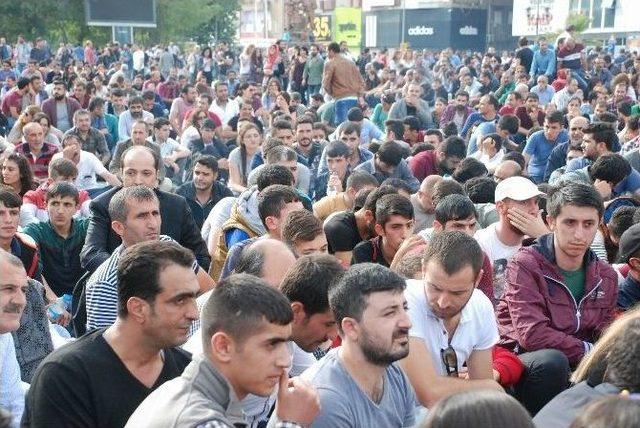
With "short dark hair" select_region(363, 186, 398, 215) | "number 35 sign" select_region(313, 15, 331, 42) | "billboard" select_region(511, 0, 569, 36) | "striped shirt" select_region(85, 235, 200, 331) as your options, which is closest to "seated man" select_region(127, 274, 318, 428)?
"striped shirt" select_region(85, 235, 200, 331)

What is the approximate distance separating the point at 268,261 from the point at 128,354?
4.12ft

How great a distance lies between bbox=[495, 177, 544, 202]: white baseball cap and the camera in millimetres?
5750

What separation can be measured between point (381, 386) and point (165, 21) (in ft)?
132

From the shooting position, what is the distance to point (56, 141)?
11.9m

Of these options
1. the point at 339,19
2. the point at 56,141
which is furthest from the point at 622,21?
the point at 56,141

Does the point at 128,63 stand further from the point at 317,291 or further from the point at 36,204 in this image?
the point at 317,291

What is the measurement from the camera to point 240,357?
2.83m

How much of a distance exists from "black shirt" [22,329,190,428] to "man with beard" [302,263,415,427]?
→ 636mm

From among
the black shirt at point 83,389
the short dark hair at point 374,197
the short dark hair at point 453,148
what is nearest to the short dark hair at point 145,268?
the black shirt at point 83,389

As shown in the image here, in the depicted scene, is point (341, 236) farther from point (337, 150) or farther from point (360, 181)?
point (337, 150)

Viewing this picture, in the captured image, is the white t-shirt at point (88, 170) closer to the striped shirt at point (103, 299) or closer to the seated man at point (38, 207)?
the seated man at point (38, 207)

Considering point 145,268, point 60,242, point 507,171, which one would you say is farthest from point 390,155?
point 145,268

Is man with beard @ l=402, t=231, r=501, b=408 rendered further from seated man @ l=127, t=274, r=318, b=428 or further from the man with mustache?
the man with mustache

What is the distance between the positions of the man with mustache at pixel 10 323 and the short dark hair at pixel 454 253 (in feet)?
5.79
